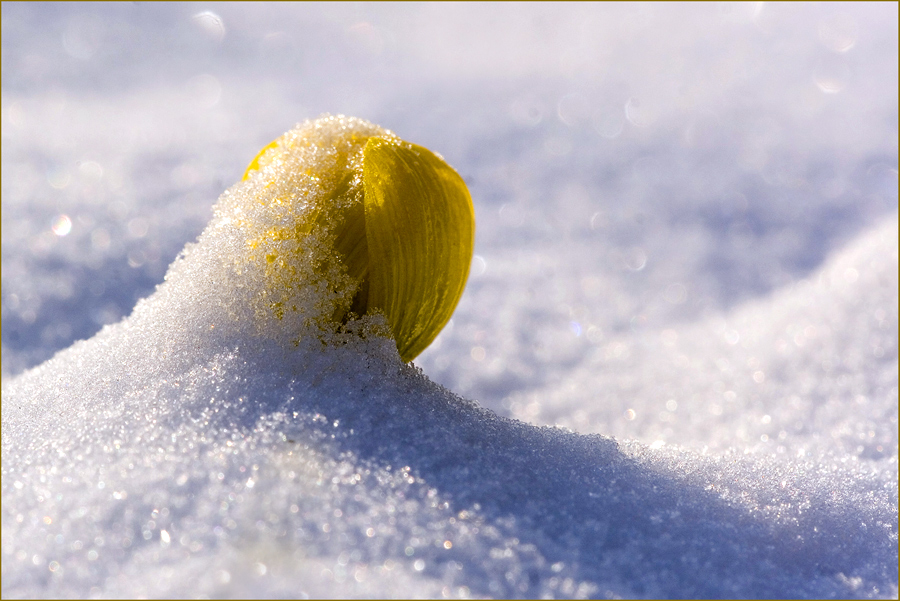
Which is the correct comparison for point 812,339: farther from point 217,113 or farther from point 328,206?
point 217,113

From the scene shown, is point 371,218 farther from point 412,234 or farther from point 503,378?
point 503,378

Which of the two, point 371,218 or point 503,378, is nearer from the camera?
point 371,218

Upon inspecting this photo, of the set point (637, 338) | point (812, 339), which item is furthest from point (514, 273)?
point (812, 339)

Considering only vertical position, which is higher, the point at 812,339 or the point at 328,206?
the point at 812,339

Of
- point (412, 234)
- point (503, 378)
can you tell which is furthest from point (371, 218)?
point (503, 378)
